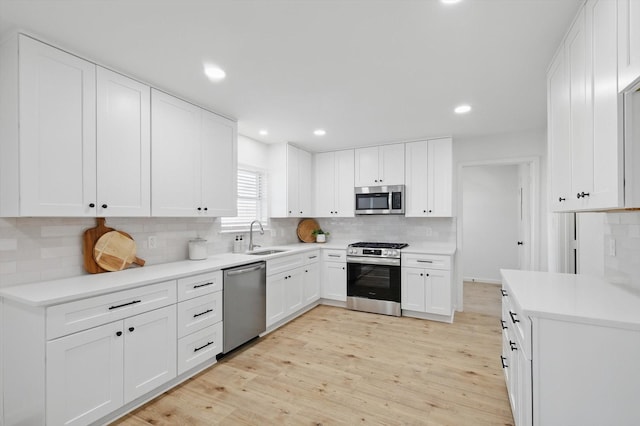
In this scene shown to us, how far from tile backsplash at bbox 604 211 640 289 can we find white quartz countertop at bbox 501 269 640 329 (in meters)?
0.07

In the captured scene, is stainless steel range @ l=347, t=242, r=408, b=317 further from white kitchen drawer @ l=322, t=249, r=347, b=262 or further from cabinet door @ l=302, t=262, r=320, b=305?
cabinet door @ l=302, t=262, r=320, b=305

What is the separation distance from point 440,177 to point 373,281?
1735 mm

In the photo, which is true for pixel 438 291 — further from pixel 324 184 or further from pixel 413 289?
pixel 324 184

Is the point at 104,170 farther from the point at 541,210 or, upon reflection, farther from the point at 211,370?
the point at 541,210

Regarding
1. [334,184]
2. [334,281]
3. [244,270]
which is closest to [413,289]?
[334,281]

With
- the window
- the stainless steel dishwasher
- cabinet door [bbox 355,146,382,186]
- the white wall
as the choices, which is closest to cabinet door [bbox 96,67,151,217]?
the stainless steel dishwasher

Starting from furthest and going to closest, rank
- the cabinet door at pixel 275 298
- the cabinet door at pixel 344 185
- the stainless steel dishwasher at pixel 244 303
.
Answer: the cabinet door at pixel 344 185, the cabinet door at pixel 275 298, the stainless steel dishwasher at pixel 244 303

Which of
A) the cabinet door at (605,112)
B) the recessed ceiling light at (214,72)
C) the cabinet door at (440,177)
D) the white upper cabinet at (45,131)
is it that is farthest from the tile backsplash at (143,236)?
the cabinet door at (605,112)

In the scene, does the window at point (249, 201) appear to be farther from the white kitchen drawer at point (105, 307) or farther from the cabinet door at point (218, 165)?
the white kitchen drawer at point (105, 307)

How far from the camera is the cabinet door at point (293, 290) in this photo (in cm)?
381

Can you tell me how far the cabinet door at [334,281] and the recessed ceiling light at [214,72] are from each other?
9.91 ft

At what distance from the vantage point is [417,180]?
4305 millimetres

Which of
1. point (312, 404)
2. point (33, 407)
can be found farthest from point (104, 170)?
point (312, 404)

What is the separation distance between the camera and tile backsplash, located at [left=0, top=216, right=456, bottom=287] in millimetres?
1989
